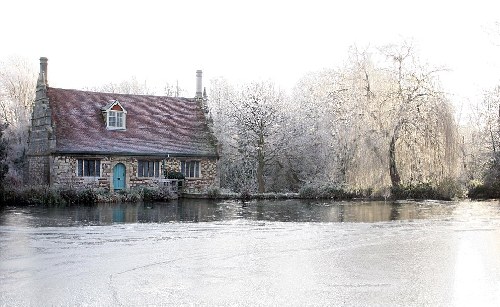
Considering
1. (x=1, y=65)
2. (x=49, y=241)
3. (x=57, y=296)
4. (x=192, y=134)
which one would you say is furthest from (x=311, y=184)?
(x=1, y=65)

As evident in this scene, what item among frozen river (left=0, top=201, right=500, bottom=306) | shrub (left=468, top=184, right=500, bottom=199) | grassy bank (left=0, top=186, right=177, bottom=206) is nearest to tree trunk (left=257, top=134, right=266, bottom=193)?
grassy bank (left=0, top=186, right=177, bottom=206)

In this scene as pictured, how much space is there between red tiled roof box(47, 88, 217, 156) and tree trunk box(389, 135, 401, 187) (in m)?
9.96

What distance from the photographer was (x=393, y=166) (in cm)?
3381

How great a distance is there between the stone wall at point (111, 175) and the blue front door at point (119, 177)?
0.19m

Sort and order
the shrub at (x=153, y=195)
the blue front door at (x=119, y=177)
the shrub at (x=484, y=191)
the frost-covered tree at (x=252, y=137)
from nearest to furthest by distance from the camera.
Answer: the shrub at (x=153, y=195) < the blue front door at (x=119, y=177) < the shrub at (x=484, y=191) < the frost-covered tree at (x=252, y=137)

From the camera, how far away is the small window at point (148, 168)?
117ft

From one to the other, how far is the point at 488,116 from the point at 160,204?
28063 mm

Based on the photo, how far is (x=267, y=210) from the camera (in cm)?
2745

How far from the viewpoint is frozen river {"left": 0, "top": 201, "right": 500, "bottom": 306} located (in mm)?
10719

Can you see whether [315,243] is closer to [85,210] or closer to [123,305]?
[123,305]

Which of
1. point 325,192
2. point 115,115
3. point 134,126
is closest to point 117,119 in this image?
point 115,115

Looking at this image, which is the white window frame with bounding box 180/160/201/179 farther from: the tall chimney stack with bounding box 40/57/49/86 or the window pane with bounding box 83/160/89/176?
the tall chimney stack with bounding box 40/57/49/86

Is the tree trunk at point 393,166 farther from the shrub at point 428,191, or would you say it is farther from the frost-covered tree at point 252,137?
the frost-covered tree at point 252,137

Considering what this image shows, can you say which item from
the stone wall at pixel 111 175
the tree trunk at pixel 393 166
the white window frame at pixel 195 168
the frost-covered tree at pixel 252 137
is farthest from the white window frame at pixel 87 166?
the tree trunk at pixel 393 166
